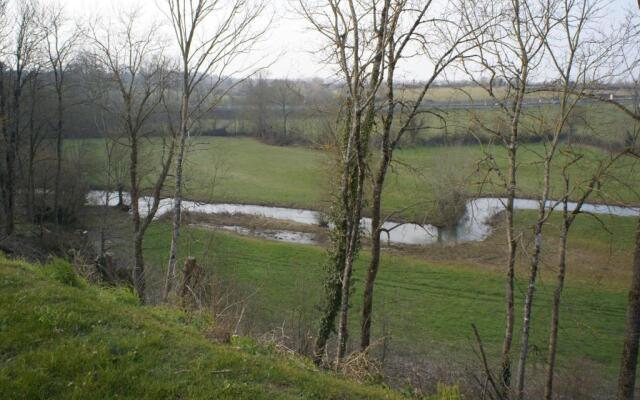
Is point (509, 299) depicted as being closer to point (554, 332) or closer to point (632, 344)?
point (554, 332)

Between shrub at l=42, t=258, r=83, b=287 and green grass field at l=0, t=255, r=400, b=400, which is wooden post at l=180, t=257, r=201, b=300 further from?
green grass field at l=0, t=255, r=400, b=400

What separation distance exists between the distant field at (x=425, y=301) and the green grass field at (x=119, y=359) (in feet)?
25.8

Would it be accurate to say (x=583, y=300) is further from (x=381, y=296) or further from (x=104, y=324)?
(x=104, y=324)

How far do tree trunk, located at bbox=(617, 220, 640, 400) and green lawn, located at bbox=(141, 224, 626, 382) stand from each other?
3.85m

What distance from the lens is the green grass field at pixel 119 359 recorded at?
14.6 feet

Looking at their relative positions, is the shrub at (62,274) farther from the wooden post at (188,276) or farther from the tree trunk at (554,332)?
the tree trunk at (554,332)

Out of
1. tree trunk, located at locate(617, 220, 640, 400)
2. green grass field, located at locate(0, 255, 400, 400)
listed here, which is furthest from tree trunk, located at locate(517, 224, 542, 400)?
green grass field, located at locate(0, 255, 400, 400)

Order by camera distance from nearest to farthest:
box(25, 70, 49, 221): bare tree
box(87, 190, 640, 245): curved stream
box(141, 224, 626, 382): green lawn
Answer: box(141, 224, 626, 382): green lawn → box(25, 70, 49, 221): bare tree → box(87, 190, 640, 245): curved stream

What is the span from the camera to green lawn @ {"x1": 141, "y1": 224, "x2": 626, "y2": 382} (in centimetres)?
1667

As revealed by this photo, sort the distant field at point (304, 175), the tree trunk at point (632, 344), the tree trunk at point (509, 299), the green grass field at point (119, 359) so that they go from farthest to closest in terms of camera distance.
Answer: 1. the distant field at point (304, 175)
2. the tree trunk at point (509, 299)
3. the tree trunk at point (632, 344)
4. the green grass field at point (119, 359)

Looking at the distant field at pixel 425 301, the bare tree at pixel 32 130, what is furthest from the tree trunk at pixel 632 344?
the bare tree at pixel 32 130

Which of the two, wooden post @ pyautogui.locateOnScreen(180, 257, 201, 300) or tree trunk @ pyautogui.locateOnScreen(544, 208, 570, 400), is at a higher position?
wooden post @ pyautogui.locateOnScreen(180, 257, 201, 300)

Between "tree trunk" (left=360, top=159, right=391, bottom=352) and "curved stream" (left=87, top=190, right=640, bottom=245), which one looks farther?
"curved stream" (left=87, top=190, right=640, bottom=245)

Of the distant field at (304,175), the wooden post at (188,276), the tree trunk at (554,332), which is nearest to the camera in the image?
the wooden post at (188,276)
